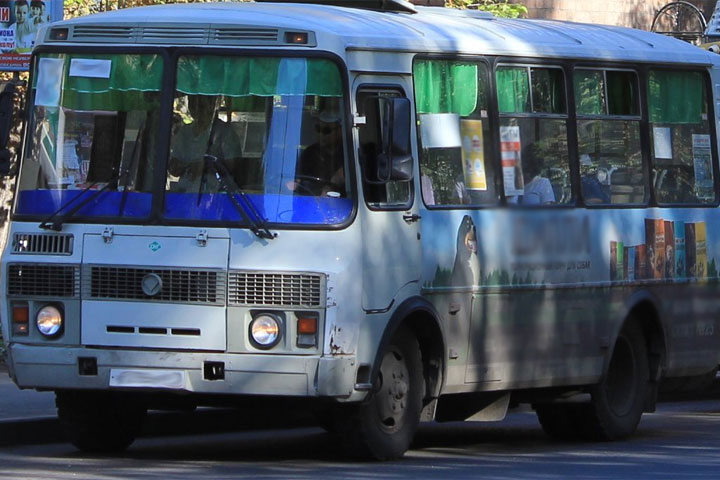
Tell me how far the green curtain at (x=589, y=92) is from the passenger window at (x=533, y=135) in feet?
0.57

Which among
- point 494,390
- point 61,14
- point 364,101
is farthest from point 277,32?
point 61,14

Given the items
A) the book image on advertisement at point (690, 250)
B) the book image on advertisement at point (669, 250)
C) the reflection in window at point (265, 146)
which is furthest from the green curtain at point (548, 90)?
the reflection in window at point (265, 146)

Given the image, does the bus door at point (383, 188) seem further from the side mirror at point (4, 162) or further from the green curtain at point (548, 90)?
the side mirror at point (4, 162)

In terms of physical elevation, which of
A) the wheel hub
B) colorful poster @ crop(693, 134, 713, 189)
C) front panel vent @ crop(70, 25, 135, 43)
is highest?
front panel vent @ crop(70, 25, 135, 43)

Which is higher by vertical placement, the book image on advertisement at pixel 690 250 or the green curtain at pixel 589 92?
the green curtain at pixel 589 92

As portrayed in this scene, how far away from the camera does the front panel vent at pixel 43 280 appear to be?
1063cm

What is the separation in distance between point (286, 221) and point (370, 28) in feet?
4.61

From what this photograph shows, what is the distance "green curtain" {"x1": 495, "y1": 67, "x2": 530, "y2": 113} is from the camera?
12070 millimetres

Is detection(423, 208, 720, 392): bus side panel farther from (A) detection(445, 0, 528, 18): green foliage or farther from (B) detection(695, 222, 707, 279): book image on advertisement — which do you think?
(A) detection(445, 0, 528, 18): green foliage

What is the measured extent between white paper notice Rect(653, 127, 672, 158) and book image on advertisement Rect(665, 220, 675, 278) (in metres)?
0.52

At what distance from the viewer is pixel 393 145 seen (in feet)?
34.8

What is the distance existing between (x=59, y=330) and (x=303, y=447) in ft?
7.83

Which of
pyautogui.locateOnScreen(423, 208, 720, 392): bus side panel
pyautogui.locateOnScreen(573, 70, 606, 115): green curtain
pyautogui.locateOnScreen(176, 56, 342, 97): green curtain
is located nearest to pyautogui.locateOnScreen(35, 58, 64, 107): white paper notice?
pyautogui.locateOnScreen(176, 56, 342, 97): green curtain

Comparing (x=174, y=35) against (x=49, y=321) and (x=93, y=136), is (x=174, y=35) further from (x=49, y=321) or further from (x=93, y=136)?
(x=49, y=321)
